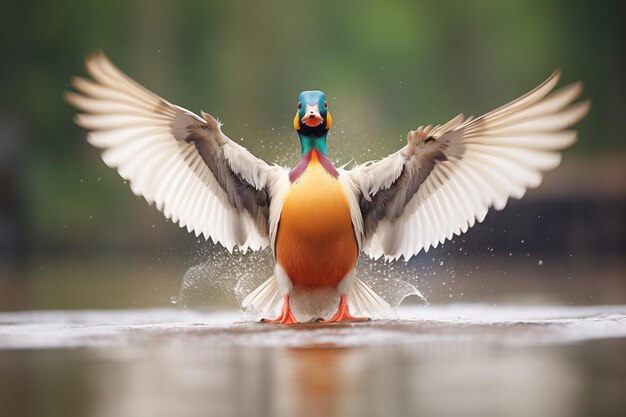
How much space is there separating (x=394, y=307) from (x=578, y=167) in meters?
7.97

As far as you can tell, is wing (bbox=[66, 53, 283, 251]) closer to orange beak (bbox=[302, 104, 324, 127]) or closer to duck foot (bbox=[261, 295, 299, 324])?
orange beak (bbox=[302, 104, 324, 127])

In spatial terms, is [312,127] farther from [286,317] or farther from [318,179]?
[286,317]

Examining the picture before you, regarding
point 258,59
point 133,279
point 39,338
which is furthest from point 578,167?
point 39,338

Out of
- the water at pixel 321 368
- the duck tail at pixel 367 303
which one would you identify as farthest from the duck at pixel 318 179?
the water at pixel 321 368

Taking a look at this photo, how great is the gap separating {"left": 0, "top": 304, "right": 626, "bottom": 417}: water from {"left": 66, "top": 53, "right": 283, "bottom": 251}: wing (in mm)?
513

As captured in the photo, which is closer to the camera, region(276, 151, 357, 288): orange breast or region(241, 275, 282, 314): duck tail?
region(276, 151, 357, 288): orange breast

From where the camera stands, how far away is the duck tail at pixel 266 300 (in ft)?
16.3

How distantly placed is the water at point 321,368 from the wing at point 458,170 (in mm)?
453

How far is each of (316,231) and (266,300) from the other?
529mm

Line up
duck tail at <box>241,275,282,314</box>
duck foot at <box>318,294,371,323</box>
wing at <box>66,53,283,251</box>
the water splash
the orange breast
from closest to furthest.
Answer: the orange breast, duck foot at <box>318,294,371,323</box>, wing at <box>66,53,283,251</box>, duck tail at <box>241,275,282,314</box>, the water splash

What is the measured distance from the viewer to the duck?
4.66 metres

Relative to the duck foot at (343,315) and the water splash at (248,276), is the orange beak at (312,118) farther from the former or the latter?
the water splash at (248,276)

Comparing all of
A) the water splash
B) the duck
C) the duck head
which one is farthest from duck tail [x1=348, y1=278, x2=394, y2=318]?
the duck head

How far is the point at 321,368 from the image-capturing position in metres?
3.30
